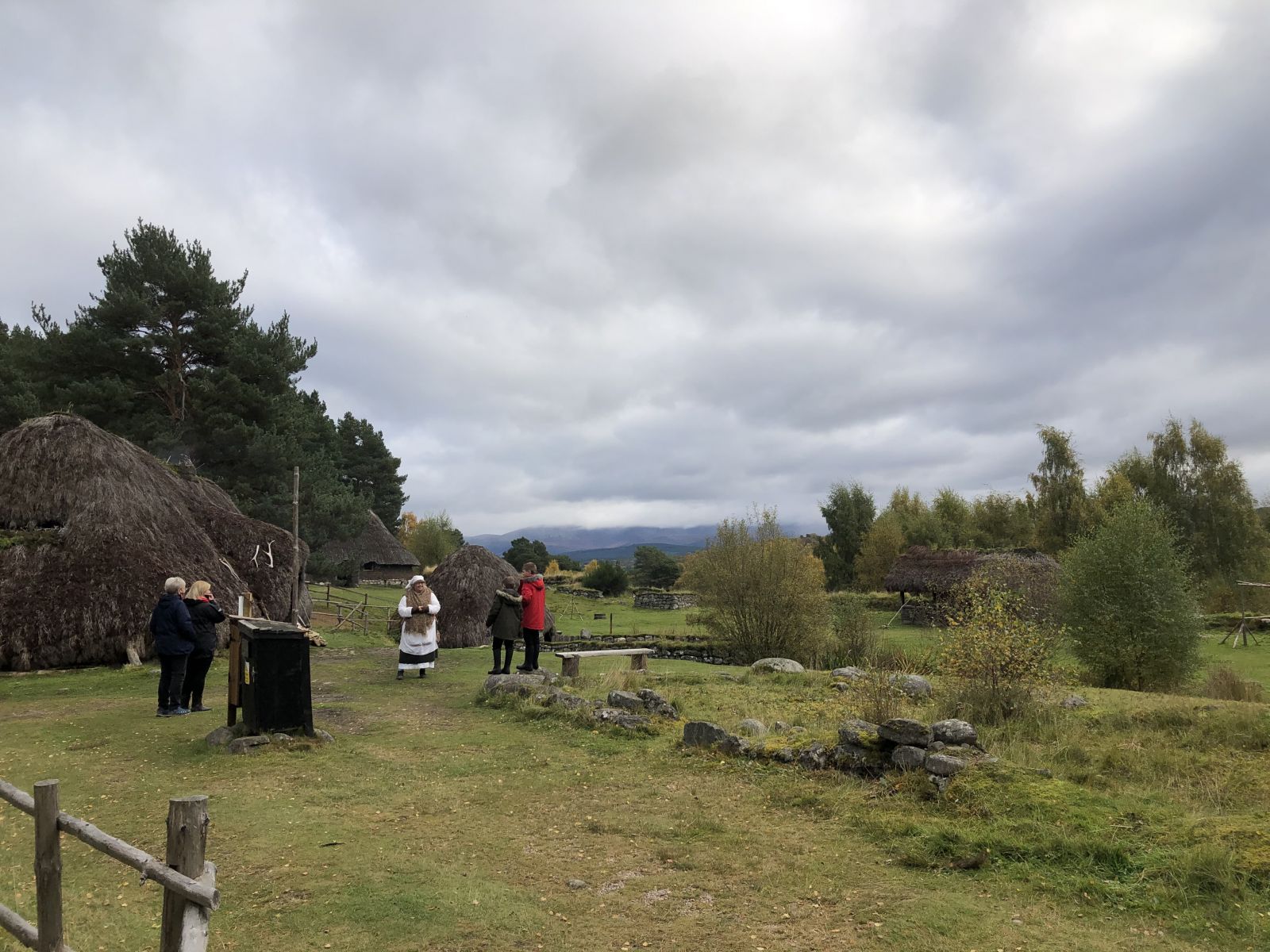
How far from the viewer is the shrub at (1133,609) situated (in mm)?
16422

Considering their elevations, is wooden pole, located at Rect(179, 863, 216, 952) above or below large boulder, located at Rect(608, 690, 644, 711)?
above

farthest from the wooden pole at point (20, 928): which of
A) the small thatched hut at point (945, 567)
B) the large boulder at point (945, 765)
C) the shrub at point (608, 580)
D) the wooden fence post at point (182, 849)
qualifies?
the shrub at point (608, 580)

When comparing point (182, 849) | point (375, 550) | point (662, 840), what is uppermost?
point (375, 550)

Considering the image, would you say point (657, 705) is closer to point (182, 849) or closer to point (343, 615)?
point (182, 849)

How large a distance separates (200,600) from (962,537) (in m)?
58.8

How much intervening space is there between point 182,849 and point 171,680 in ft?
29.1

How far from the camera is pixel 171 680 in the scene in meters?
10.5

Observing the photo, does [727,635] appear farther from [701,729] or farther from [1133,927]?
[1133,927]

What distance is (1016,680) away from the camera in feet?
32.2

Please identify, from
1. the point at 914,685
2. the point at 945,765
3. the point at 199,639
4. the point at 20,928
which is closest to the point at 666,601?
the point at 914,685

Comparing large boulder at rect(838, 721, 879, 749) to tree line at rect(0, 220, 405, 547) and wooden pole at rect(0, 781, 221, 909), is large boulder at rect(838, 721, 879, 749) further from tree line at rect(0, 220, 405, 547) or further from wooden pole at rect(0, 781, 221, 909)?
tree line at rect(0, 220, 405, 547)

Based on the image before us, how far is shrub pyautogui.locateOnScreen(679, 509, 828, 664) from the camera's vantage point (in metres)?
22.8

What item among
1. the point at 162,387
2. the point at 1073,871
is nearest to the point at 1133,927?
the point at 1073,871

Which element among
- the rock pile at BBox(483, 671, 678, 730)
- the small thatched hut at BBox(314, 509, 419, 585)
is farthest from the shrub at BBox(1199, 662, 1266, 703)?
the small thatched hut at BBox(314, 509, 419, 585)
